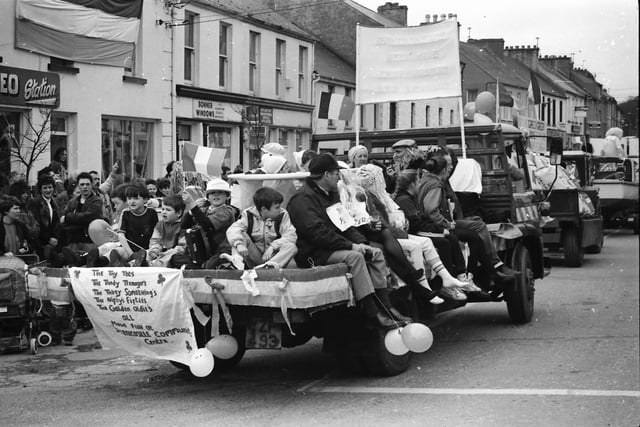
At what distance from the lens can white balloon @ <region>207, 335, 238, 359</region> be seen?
7340 mm

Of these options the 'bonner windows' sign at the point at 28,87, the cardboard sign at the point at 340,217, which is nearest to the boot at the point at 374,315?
the cardboard sign at the point at 340,217

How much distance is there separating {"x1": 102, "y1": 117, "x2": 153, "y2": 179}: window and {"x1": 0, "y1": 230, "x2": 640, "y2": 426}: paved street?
12990mm

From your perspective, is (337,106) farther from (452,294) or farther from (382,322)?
(382,322)

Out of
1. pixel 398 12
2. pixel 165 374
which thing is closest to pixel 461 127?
pixel 165 374

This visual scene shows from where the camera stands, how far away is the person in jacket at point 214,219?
25.4 feet

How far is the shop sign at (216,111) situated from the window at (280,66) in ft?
11.5

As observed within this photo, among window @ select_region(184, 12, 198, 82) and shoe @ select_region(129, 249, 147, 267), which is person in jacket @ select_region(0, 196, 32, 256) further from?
window @ select_region(184, 12, 198, 82)

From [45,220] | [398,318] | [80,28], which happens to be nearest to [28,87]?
[80,28]

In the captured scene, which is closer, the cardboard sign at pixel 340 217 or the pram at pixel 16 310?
the cardboard sign at pixel 340 217

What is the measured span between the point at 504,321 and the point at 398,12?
27.8 m

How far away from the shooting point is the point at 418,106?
39.9 m

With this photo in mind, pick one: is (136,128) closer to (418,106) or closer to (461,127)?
(461,127)

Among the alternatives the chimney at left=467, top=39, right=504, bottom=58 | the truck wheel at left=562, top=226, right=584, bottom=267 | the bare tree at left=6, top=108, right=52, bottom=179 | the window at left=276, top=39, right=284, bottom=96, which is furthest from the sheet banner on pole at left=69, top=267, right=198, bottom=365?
the chimney at left=467, top=39, right=504, bottom=58

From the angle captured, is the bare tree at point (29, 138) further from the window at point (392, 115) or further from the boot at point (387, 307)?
the window at point (392, 115)
